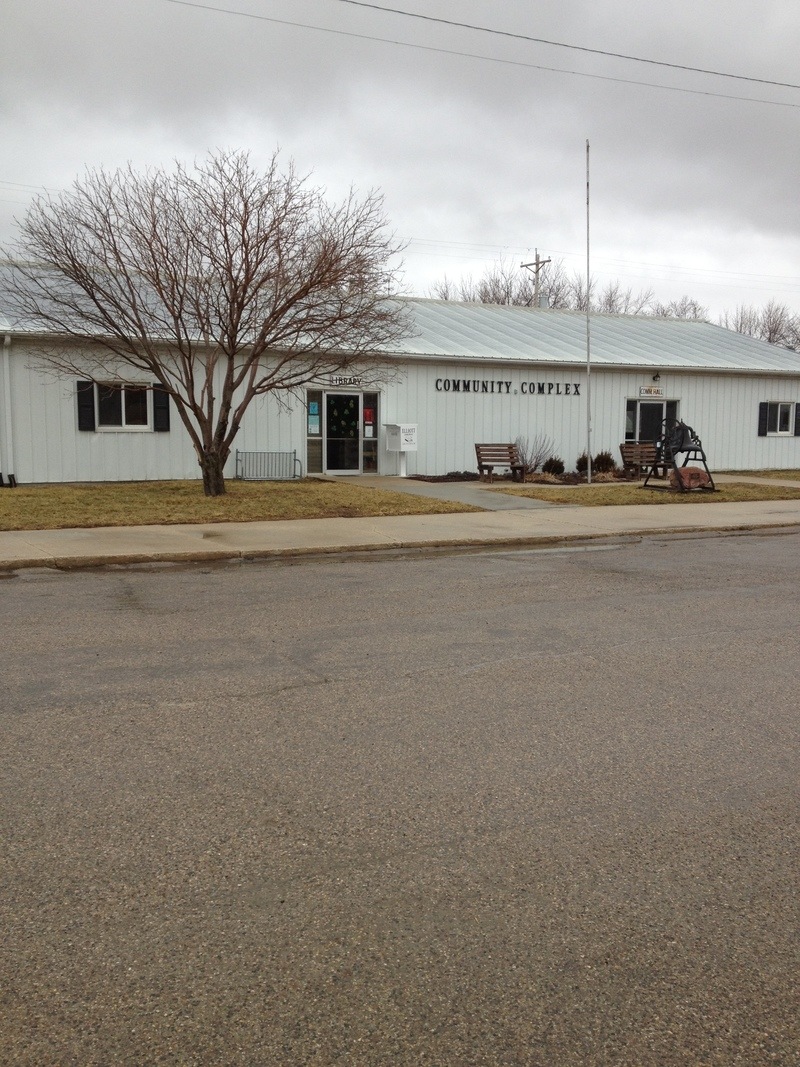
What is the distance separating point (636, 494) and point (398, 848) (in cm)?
1733

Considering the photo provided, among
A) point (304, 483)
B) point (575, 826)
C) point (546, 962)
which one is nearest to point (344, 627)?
point (575, 826)

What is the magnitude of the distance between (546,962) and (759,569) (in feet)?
30.1

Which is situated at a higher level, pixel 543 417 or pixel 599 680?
pixel 543 417

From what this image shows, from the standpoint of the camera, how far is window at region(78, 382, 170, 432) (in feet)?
70.0

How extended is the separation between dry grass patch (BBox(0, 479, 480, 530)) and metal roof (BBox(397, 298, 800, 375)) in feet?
21.7

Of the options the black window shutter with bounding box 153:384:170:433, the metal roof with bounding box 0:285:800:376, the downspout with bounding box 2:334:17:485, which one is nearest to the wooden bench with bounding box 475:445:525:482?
the metal roof with bounding box 0:285:800:376

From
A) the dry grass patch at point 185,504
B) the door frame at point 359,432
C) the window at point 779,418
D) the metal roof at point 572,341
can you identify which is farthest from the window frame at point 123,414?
the window at point 779,418

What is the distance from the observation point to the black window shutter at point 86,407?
69.8 ft

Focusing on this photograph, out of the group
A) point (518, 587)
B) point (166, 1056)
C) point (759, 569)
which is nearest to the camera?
point (166, 1056)

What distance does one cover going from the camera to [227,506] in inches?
652

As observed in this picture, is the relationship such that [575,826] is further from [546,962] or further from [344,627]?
[344,627]

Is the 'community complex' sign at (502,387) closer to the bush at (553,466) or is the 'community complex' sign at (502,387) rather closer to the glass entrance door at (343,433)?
the bush at (553,466)

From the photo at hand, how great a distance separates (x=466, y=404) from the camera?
25219 mm

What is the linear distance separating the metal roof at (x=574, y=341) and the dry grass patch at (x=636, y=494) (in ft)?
17.2
